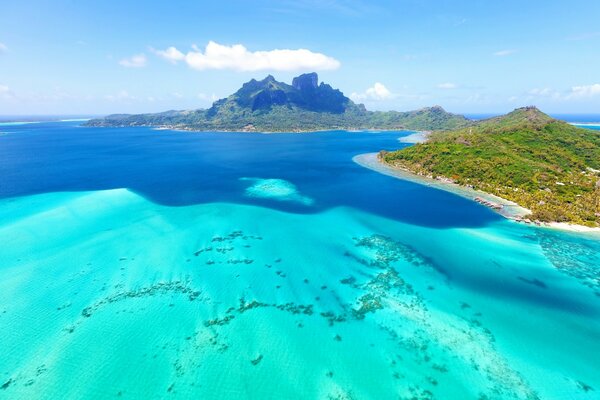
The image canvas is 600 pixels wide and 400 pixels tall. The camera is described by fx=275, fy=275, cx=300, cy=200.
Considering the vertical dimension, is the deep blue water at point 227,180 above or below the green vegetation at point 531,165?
below

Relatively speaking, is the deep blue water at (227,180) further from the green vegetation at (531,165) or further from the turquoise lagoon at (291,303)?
the green vegetation at (531,165)

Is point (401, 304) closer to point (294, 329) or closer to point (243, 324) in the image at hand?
point (294, 329)

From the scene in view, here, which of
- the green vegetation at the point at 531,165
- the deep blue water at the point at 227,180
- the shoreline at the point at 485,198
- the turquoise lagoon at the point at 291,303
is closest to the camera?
the turquoise lagoon at the point at 291,303

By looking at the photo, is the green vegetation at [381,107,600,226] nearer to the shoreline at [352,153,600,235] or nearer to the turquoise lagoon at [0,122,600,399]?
the shoreline at [352,153,600,235]

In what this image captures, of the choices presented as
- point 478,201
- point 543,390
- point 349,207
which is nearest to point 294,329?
point 543,390

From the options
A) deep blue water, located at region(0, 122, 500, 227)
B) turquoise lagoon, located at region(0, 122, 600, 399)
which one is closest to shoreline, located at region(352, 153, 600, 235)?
deep blue water, located at region(0, 122, 500, 227)

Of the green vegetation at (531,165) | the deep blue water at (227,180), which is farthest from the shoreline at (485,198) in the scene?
the deep blue water at (227,180)
